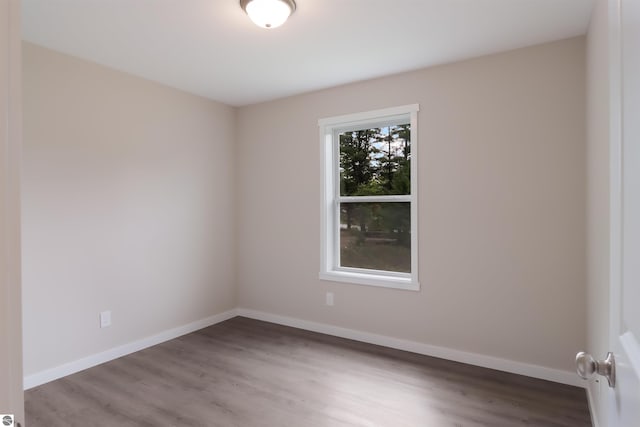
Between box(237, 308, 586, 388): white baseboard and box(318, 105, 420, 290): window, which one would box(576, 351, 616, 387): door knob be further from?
box(318, 105, 420, 290): window

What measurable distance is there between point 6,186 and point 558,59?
10.7 feet

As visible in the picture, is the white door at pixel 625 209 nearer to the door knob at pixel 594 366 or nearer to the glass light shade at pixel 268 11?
the door knob at pixel 594 366

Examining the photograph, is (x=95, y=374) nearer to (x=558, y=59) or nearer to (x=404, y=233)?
(x=404, y=233)

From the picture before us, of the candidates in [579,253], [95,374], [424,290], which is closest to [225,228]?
[95,374]

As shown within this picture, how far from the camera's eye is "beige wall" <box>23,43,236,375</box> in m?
2.76

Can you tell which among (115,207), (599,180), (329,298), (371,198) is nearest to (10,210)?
(599,180)

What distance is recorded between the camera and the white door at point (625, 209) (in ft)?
2.06

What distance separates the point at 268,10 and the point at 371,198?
203 centimetres

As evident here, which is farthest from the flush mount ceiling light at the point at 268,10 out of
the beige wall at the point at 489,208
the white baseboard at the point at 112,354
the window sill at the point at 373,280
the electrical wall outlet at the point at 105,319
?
the white baseboard at the point at 112,354

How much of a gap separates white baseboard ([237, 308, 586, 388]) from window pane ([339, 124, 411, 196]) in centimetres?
139

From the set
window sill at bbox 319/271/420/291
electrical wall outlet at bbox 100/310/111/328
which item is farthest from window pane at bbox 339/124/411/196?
electrical wall outlet at bbox 100/310/111/328

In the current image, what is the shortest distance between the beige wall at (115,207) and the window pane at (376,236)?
1.46 metres

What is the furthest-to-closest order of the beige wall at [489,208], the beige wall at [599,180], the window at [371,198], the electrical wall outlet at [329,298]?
1. the electrical wall outlet at [329,298]
2. the window at [371,198]
3. the beige wall at [489,208]
4. the beige wall at [599,180]

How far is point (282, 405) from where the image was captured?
245cm
